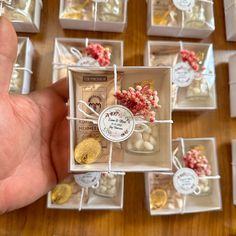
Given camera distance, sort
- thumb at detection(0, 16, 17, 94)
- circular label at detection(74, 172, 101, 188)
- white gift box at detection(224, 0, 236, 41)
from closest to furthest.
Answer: thumb at detection(0, 16, 17, 94)
circular label at detection(74, 172, 101, 188)
white gift box at detection(224, 0, 236, 41)

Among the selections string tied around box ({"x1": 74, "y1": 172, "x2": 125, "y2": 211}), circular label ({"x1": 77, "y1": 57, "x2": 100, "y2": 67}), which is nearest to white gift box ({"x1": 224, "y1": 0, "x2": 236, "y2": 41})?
circular label ({"x1": 77, "y1": 57, "x2": 100, "y2": 67})

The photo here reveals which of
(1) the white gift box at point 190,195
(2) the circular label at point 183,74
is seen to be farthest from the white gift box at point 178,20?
(1) the white gift box at point 190,195

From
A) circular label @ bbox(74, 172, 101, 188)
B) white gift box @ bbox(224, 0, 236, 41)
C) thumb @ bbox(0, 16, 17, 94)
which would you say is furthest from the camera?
white gift box @ bbox(224, 0, 236, 41)

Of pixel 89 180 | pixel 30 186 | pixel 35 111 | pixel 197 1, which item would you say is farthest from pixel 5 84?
pixel 197 1

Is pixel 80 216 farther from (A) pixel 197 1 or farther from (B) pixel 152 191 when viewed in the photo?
(A) pixel 197 1

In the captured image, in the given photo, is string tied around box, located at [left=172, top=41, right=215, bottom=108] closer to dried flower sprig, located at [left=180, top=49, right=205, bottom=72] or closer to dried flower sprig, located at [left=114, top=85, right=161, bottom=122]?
dried flower sprig, located at [left=180, top=49, right=205, bottom=72]
